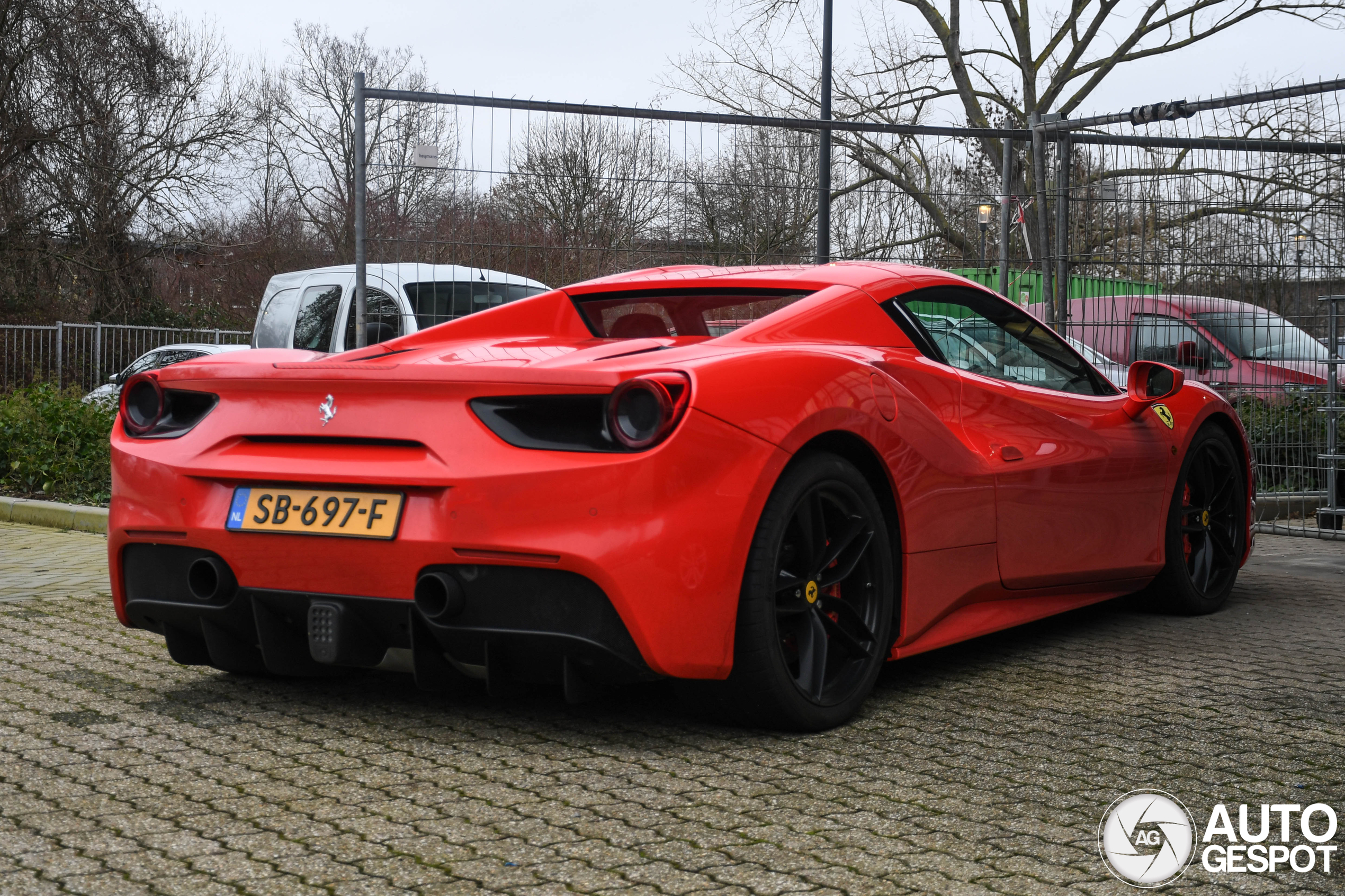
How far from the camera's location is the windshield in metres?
8.17

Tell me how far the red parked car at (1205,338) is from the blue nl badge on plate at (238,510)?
231 inches

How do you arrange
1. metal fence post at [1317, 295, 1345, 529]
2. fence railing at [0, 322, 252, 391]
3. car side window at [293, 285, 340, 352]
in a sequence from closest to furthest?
1. metal fence post at [1317, 295, 1345, 529]
2. car side window at [293, 285, 340, 352]
3. fence railing at [0, 322, 252, 391]

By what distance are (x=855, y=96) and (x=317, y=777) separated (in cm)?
2357

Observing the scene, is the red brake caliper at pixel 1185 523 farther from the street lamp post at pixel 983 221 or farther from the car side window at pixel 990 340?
the street lamp post at pixel 983 221

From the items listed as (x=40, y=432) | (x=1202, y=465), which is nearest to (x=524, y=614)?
(x=1202, y=465)

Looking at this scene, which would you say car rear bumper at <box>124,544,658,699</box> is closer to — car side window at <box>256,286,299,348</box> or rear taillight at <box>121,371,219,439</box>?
rear taillight at <box>121,371,219,439</box>

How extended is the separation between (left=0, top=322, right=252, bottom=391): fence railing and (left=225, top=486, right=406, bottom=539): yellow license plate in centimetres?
1942

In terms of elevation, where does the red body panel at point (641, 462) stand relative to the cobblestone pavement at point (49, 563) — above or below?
above

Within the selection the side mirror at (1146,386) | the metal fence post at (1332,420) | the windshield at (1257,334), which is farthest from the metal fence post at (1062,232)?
the side mirror at (1146,386)

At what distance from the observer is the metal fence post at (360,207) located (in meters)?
7.07

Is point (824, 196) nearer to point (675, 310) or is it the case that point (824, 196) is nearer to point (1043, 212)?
point (1043, 212)

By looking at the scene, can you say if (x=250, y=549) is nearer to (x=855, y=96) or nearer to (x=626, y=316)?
(x=626, y=316)

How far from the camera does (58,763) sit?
11.1 feet

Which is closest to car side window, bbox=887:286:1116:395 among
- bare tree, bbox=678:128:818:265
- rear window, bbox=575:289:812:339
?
rear window, bbox=575:289:812:339
